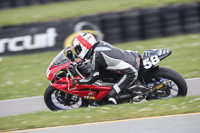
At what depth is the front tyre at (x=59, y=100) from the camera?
5.76m

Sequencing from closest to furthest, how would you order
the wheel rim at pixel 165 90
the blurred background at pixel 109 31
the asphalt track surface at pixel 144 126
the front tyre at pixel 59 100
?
the asphalt track surface at pixel 144 126 → the wheel rim at pixel 165 90 → the front tyre at pixel 59 100 → the blurred background at pixel 109 31

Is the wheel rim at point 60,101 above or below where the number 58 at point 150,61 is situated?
below

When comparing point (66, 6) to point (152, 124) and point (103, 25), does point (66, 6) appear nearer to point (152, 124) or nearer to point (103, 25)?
point (103, 25)

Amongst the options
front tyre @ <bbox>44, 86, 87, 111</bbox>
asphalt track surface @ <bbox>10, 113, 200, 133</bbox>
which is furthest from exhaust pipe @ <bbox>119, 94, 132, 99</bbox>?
asphalt track surface @ <bbox>10, 113, 200, 133</bbox>

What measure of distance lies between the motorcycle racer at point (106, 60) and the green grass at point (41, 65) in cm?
237

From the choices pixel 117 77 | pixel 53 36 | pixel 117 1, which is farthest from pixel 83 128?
pixel 117 1

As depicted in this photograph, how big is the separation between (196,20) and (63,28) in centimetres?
535

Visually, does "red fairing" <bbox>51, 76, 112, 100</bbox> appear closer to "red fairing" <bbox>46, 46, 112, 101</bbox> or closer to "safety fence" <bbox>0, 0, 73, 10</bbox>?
"red fairing" <bbox>46, 46, 112, 101</bbox>

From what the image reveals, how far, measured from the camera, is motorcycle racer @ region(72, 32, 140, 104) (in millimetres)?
5242

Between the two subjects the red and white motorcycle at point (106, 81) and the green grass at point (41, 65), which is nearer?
the red and white motorcycle at point (106, 81)

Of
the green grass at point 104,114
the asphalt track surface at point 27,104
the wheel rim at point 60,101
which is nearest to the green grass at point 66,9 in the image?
the asphalt track surface at point 27,104

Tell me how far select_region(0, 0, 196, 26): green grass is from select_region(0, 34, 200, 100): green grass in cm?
383

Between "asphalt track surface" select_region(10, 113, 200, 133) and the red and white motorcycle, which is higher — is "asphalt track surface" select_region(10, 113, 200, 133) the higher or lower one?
the lower one

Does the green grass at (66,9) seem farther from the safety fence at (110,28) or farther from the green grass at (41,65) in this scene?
the green grass at (41,65)
